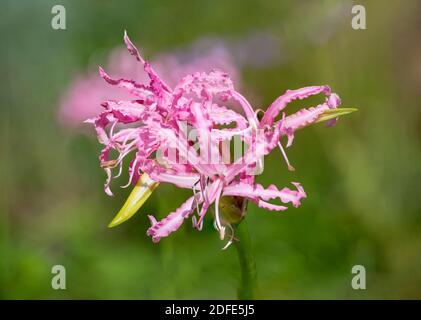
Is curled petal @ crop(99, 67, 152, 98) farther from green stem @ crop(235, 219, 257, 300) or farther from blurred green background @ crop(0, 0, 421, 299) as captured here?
blurred green background @ crop(0, 0, 421, 299)

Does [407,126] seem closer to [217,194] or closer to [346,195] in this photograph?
[346,195]

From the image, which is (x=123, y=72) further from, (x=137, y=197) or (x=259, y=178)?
(x=137, y=197)

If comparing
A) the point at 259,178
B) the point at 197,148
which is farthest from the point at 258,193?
the point at 259,178

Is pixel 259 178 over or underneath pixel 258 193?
over

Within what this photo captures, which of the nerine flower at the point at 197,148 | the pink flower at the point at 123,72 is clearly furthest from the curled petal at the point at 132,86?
the pink flower at the point at 123,72

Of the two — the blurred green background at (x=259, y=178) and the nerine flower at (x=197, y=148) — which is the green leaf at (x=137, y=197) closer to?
the nerine flower at (x=197, y=148)
